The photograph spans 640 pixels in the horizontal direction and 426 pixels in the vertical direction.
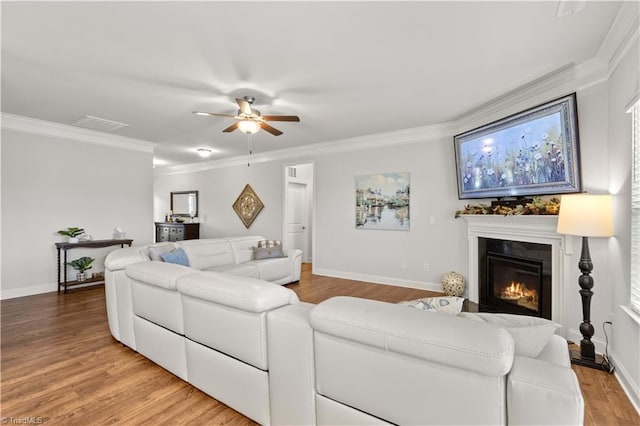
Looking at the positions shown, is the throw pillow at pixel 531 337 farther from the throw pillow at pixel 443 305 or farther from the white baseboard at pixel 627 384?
the white baseboard at pixel 627 384

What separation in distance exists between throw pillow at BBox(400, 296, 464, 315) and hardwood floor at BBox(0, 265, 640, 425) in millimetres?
1187

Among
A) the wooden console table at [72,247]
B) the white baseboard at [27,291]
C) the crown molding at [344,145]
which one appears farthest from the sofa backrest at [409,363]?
the white baseboard at [27,291]

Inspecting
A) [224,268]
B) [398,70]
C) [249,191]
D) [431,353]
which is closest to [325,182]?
[249,191]

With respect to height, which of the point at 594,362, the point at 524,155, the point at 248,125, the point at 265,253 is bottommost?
the point at 594,362

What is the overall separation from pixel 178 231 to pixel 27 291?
3.48m

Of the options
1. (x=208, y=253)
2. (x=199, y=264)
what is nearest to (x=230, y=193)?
(x=208, y=253)

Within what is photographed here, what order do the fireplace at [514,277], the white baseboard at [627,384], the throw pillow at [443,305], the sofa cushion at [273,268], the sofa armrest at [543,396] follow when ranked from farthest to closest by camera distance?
the sofa cushion at [273,268] < the fireplace at [514,277] < the white baseboard at [627,384] < the throw pillow at [443,305] < the sofa armrest at [543,396]

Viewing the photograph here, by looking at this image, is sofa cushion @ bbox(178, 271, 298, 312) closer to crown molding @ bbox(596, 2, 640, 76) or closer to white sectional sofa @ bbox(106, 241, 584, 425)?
white sectional sofa @ bbox(106, 241, 584, 425)

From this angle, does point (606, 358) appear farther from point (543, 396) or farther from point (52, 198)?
point (52, 198)

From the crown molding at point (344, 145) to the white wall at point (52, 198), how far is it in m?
2.10

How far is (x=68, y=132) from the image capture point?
15.9 feet

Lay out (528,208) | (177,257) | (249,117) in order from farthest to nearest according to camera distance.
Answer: (177,257), (249,117), (528,208)

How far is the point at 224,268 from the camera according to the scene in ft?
13.7

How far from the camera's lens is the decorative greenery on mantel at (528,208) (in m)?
2.99
